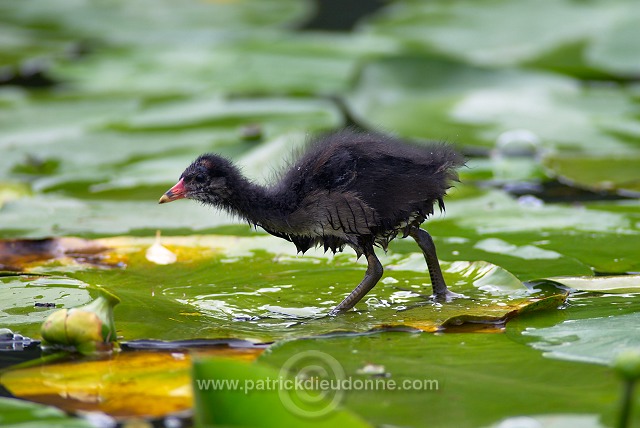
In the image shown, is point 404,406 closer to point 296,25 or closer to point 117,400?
point 117,400

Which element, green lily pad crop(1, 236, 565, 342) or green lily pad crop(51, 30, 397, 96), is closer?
green lily pad crop(1, 236, 565, 342)

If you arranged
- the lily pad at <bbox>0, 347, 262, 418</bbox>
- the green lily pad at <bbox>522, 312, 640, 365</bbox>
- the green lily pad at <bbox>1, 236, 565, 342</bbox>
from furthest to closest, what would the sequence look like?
1. the green lily pad at <bbox>1, 236, 565, 342</bbox>
2. the green lily pad at <bbox>522, 312, 640, 365</bbox>
3. the lily pad at <bbox>0, 347, 262, 418</bbox>

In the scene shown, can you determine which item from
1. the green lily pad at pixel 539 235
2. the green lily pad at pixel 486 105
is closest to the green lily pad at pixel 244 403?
the green lily pad at pixel 539 235

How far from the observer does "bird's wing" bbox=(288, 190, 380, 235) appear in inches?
135

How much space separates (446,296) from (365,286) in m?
0.31

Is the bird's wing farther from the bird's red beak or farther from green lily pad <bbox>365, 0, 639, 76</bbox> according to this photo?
green lily pad <bbox>365, 0, 639, 76</bbox>

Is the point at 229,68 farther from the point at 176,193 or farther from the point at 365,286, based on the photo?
the point at 365,286

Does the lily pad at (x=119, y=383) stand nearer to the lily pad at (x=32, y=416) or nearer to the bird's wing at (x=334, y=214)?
the lily pad at (x=32, y=416)

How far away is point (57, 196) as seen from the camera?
5031 millimetres

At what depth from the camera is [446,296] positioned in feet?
11.2

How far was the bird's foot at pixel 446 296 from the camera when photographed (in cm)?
338

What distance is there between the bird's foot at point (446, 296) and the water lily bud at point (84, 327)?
1208 millimetres

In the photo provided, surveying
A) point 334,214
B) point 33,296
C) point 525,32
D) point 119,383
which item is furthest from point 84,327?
point 525,32

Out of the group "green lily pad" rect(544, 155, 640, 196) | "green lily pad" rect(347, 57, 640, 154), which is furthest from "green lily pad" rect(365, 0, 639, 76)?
"green lily pad" rect(544, 155, 640, 196)
